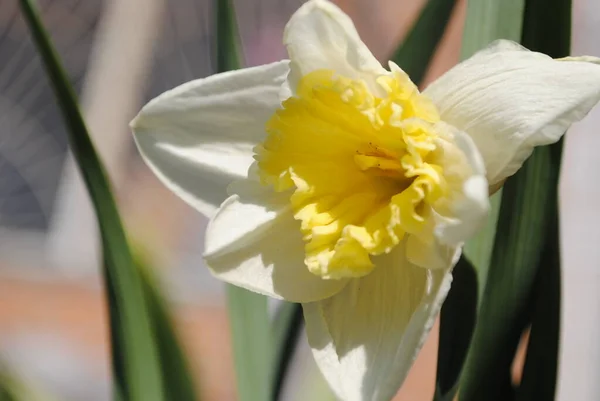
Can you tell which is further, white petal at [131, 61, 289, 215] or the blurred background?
the blurred background

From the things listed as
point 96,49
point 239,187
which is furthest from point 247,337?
point 96,49

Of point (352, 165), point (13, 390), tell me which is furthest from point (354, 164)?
point (13, 390)

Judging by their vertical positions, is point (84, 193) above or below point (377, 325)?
below

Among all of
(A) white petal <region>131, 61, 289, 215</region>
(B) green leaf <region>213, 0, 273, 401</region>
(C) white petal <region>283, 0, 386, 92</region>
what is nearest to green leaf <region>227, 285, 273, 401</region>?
(B) green leaf <region>213, 0, 273, 401</region>

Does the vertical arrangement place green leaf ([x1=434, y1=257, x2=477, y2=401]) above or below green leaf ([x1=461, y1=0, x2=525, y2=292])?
below

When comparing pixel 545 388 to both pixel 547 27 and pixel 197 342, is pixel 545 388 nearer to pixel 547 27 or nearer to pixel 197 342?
pixel 547 27

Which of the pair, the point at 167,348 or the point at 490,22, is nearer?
the point at 490,22

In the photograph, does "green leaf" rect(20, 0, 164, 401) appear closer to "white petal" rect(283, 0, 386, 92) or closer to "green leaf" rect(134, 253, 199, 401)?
"green leaf" rect(134, 253, 199, 401)

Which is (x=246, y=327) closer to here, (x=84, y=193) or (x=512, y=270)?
(x=512, y=270)
